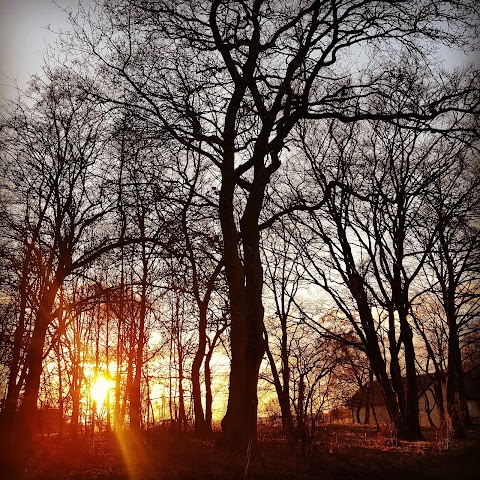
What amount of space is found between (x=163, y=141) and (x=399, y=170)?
25.4ft

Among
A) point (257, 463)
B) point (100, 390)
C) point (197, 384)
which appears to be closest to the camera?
point (257, 463)

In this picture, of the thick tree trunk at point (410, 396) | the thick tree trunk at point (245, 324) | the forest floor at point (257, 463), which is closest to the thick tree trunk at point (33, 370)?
the forest floor at point (257, 463)

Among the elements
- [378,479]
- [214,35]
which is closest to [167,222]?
[214,35]

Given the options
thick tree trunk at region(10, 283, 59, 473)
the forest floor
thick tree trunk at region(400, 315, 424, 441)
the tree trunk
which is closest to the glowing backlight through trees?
the tree trunk

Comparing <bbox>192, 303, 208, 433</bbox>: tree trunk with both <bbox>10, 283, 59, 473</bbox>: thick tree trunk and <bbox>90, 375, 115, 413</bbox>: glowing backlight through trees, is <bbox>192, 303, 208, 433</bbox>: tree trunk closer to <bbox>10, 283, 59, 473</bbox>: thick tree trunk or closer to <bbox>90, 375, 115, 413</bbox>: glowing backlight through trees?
<bbox>10, 283, 59, 473</bbox>: thick tree trunk

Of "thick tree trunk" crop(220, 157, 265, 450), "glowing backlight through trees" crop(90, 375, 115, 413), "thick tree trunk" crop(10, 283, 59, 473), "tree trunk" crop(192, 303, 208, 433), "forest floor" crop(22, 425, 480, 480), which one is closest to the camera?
Result: "forest floor" crop(22, 425, 480, 480)

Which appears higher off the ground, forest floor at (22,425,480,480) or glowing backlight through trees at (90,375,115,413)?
glowing backlight through trees at (90,375,115,413)

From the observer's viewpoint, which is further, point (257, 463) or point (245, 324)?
point (245, 324)

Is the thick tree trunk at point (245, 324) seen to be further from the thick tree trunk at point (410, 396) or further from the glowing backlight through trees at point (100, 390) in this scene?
the glowing backlight through trees at point (100, 390)

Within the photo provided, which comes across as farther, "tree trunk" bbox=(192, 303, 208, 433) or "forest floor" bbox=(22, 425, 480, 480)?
"tree trunk" bbox=(192, 303, 208, 433)

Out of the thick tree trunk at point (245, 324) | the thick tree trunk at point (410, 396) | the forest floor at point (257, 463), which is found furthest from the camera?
the thick tree trunk at point (410, 396)

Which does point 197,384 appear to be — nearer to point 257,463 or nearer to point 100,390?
point 100,390

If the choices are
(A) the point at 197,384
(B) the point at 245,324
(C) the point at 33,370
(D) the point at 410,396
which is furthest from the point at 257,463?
(A) the point at 197,384

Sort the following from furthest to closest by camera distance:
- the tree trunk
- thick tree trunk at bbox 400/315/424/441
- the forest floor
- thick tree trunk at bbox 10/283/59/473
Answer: the tree trunk → thick tree trunk at bbox 400/315/424/441 → thick tree trunk at bbox 10/283/59/473 → the forest floor
